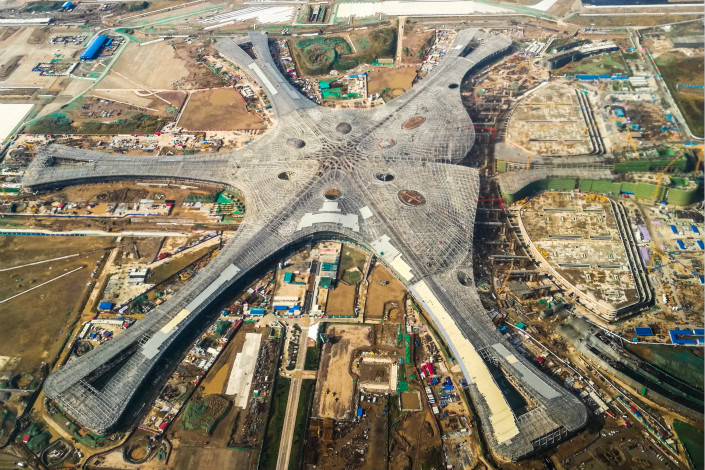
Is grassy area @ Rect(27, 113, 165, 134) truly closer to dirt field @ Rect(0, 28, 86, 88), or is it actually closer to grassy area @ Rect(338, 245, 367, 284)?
dirt field @ Rect(0, 28, 86, 88)

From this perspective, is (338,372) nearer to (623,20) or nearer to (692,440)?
(692,440)

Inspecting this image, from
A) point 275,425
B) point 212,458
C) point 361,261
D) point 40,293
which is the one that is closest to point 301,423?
point 275,425

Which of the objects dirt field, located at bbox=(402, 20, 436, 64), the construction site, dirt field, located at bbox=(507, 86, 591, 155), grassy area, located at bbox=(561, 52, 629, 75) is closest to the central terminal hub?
the construction site

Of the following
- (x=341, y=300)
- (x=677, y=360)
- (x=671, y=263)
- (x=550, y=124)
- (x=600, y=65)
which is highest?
(x=600, y=65)

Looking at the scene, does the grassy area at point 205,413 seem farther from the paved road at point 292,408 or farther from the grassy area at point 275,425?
the paved road at point 292,408

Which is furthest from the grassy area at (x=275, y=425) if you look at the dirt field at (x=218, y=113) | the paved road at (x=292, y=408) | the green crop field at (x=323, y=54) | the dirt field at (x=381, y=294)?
the green crop field at (x=323, y=54)

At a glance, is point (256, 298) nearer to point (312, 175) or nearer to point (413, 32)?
point (312, 175)
